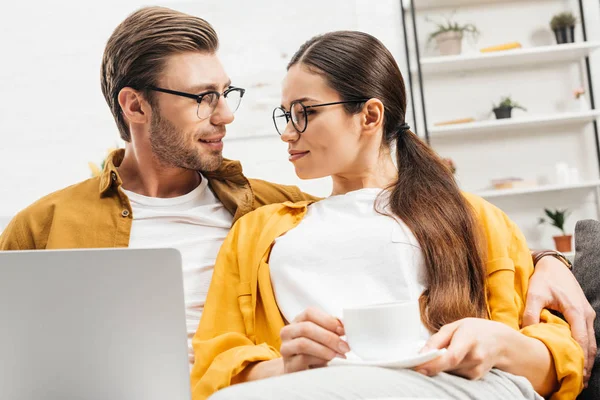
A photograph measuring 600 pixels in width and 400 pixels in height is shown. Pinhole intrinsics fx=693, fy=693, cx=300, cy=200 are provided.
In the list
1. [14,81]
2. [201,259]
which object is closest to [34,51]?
[14,81]

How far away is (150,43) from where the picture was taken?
1941 mm

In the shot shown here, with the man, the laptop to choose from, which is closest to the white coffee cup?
the laptop

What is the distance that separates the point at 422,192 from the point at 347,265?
26cm

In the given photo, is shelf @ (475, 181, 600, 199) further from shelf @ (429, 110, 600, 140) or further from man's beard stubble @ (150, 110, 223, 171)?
man's beard stubble @ (150, 110, 223, 171)

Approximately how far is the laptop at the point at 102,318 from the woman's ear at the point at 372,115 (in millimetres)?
888

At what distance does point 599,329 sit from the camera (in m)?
1.37

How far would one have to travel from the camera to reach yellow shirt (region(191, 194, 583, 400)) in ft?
4.17

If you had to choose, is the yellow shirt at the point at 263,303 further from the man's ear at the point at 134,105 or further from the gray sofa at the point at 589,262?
the man's ear at the point at 134,105

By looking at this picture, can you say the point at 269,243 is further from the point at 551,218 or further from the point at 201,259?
the point at 551,218

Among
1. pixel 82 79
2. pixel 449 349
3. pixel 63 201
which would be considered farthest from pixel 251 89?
pixel 449 349

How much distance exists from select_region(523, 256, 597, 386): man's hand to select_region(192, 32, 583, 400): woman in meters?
0.03

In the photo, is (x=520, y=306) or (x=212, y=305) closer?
(x=520, y=306)

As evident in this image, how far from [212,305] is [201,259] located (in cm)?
26

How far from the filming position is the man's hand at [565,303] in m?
1.32
